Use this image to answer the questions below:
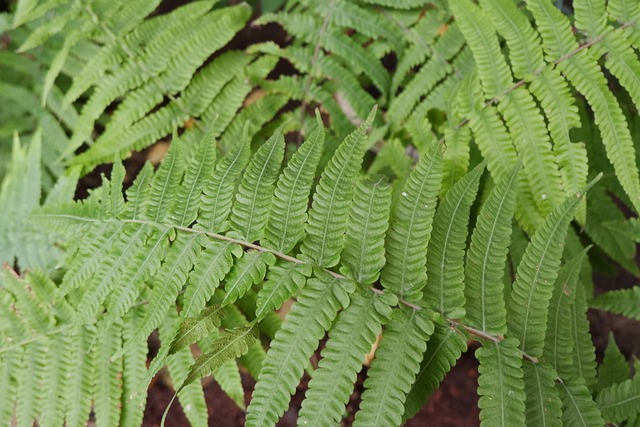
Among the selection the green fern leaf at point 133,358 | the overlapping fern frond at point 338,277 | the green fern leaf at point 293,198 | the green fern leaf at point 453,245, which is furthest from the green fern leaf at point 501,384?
the green fern leaf at point 133,358

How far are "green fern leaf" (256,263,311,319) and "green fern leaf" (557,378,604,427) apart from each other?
29.8 inches

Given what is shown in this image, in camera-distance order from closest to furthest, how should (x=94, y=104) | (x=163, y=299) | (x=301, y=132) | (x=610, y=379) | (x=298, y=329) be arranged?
(x=298, y=329) → (x=163, y=299) → (x=610, y=379) → (x=94, y=104) → (x=301, y=132)

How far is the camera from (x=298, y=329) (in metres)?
1.31

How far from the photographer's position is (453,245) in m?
1.35

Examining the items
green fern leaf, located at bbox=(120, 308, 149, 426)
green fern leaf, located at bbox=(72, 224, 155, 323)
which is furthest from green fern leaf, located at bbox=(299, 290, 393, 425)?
green fern leaf, located at bbox=(120, 308, 149, 426)

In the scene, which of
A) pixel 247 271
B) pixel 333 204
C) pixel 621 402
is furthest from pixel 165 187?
pixel 621 402

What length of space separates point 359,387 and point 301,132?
1.25 meters

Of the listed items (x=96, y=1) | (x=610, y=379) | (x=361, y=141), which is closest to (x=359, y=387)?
(x=610, y=379)

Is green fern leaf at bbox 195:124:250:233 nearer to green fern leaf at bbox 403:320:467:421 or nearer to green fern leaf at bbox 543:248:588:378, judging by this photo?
green fern leaf at bbox 403:320:467:421

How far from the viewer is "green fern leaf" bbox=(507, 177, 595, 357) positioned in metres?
1.28

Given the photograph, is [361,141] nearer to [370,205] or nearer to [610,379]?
[370,205]

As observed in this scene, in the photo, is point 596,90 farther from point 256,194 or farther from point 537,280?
point 256,194

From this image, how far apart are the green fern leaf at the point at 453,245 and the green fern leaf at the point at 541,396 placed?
0.25 metres

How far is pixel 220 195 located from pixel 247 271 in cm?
23
